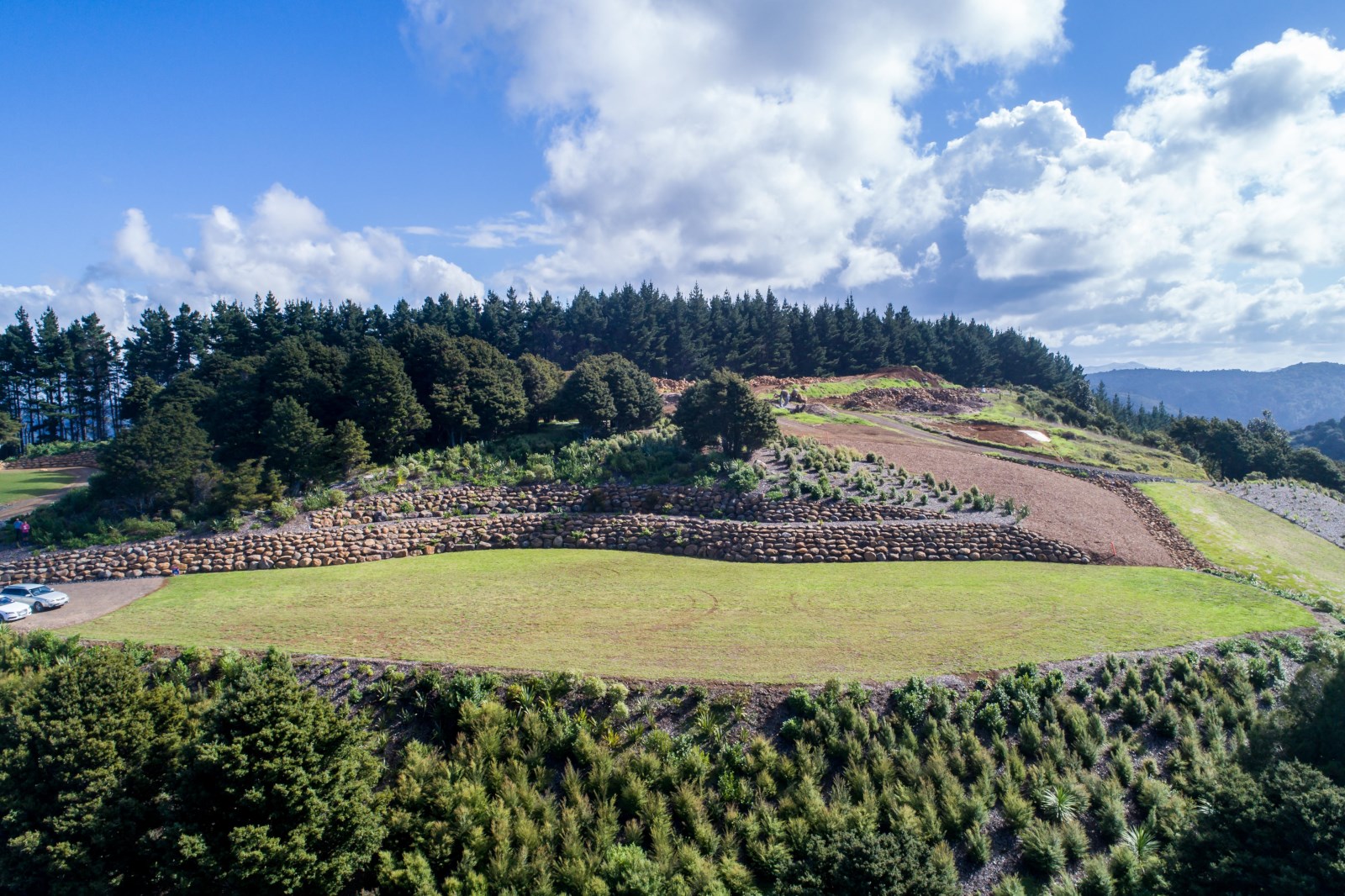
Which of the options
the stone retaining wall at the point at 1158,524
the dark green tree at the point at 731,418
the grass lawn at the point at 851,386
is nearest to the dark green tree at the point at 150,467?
the dark green tree at the point at 731,418

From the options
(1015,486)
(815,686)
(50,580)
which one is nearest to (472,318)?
(50,580)

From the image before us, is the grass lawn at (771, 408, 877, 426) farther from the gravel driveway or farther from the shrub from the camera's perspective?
the shrub

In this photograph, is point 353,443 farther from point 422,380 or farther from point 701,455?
point 701,455

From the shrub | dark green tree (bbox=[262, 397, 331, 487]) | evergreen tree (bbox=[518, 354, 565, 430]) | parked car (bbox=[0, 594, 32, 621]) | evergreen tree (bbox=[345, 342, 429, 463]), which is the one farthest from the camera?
evergreen tree (bbox=[518, 354, 565, 430])

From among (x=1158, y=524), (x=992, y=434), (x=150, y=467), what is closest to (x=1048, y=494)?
(x=1158, y=524)

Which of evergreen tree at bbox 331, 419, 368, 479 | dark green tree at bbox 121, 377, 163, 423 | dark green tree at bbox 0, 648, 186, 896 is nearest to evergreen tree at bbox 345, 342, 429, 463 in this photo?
evergreen tree at bbox 331, 419, 368, 479

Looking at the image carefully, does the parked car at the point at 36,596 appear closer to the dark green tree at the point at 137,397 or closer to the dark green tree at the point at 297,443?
the dark green tree at the point at 297,443

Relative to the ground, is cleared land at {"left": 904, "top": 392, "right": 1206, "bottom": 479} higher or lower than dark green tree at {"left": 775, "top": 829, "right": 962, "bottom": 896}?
higher

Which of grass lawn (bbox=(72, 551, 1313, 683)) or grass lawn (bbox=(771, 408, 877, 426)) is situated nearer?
grass lawn (bbox=(72, 551, 1313, 683))
